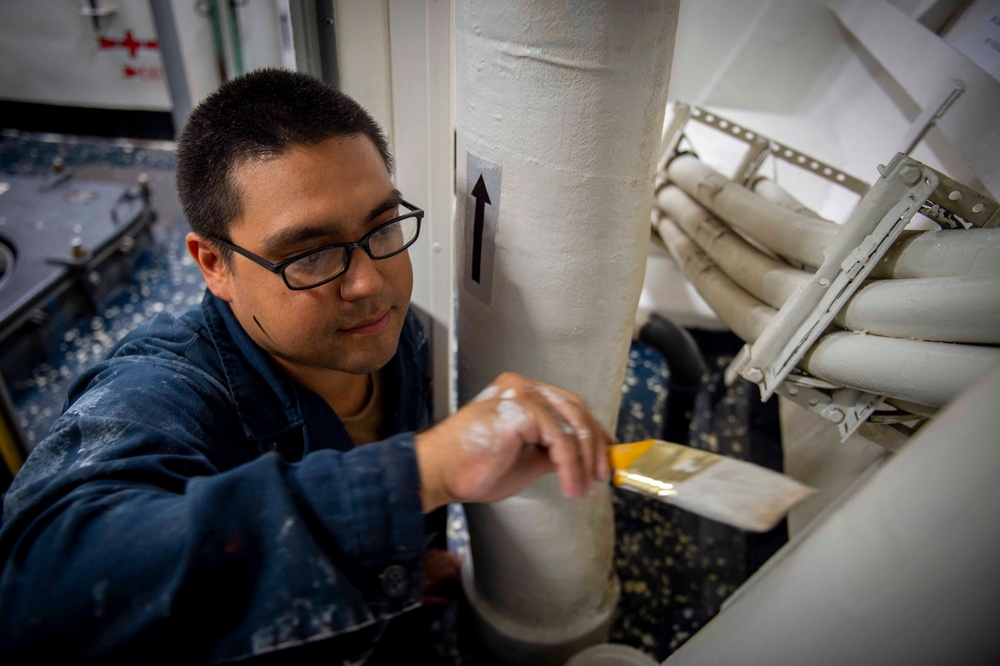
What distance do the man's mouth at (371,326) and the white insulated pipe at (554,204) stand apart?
7.4 inches

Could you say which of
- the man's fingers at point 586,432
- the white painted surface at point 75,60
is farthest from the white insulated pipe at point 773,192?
the white painted surface at point 75,60

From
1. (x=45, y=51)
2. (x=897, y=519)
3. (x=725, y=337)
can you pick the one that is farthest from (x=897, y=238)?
(x=45, y=51)

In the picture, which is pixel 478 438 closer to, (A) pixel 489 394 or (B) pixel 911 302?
(A) pixel 489 394

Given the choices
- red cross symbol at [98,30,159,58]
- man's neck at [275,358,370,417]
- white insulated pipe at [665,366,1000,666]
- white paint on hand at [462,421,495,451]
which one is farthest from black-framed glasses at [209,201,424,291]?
red cross symbol at [98,30,159,58]

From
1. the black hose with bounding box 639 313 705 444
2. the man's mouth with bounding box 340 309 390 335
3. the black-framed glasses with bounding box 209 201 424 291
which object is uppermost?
the black-framed glasses with bounding box 209 201 424 291

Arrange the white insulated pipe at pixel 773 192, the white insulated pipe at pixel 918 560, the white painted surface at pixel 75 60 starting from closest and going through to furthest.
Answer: the white insulated pipe at pixel 918 560, the white insulated pipe at pixel 773 192, the white painted surface at pixel 75 60

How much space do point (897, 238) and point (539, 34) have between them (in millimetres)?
704

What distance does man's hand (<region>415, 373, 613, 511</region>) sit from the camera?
0.67 metres

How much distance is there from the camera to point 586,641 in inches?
55.9

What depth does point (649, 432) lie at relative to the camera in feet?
7.41

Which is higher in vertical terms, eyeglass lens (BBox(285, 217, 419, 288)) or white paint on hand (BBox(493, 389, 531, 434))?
eyeglass lens (BBox(285, 217, 419, 288))

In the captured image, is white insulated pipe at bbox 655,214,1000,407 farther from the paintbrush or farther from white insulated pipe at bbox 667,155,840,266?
the paintbrush

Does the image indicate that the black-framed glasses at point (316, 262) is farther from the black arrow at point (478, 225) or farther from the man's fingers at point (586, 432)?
the man's fingers at point (586, 432)

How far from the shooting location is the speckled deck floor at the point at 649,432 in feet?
5.62
